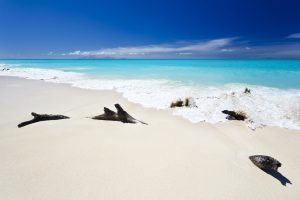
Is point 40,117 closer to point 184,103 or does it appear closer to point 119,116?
point 119,116

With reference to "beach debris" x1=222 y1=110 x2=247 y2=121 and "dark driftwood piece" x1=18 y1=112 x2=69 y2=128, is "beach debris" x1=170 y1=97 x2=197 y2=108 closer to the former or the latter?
"beach debris" x1=222 y1=110 x2=247 y2=121

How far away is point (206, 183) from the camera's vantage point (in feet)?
10.7

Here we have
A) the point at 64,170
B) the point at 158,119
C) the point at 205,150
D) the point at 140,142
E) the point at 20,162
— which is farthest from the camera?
the point at 158,119

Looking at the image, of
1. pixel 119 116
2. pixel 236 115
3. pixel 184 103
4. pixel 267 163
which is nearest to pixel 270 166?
pixel 267 163

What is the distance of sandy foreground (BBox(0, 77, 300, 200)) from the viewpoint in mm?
3057

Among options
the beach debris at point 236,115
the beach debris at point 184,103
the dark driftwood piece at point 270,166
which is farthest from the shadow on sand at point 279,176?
the beach debris at point 184,103

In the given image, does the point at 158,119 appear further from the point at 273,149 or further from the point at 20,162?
the point at 20,162

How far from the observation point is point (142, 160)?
3811 mm

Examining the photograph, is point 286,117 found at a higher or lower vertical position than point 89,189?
higher

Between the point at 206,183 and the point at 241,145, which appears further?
the point at 241,145

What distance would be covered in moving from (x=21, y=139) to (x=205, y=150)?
13.1ft

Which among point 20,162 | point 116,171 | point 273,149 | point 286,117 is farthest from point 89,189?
point 286,117

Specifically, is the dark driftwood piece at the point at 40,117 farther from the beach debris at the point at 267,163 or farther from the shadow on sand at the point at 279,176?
the shadow on sand at the point at 279,176

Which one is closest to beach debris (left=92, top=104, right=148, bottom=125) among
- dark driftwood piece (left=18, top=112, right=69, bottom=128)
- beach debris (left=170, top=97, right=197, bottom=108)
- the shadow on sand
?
dark driftwood piece (left=18, top=112, right=69, bottom=128)
